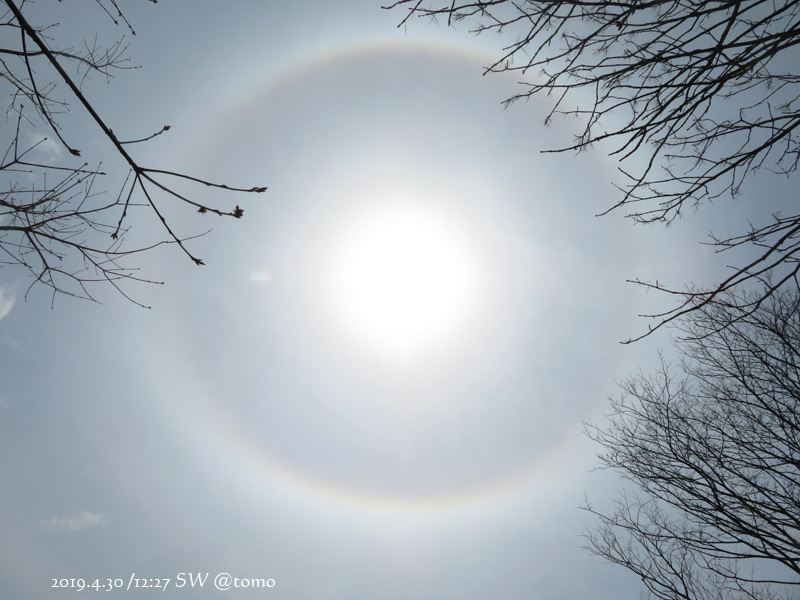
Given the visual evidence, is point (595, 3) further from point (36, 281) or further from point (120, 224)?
point (36, 281)

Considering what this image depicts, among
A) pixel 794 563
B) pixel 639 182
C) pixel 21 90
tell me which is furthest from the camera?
A: pixel 794 563

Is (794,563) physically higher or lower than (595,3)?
lower

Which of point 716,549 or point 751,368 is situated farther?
point 751,368

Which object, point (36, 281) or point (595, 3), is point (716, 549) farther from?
point (36, 281)

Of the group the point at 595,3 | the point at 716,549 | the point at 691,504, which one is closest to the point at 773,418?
the point at 691,504

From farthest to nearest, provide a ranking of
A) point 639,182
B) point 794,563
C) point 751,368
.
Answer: point 751,368, point 794,563, point 639,182

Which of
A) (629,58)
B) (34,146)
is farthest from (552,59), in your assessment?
(34,146)

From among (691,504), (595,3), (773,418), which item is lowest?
(691,504)

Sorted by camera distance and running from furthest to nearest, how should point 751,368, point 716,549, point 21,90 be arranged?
point 751,368 → point 716,549 → point 21,90

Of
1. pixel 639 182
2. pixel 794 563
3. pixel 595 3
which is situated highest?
A: pixel 595 3
